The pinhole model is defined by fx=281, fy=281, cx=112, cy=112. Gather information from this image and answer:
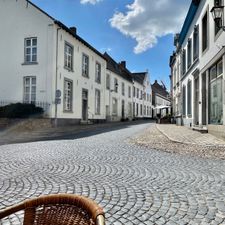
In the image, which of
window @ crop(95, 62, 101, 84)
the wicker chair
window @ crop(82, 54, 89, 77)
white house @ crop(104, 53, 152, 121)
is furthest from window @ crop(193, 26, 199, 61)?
the wicker chair

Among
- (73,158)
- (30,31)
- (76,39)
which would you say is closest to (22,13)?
(30,31)

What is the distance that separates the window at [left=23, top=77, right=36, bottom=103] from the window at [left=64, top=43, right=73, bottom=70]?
2.87m

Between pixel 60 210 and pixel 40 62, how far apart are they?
776 inches

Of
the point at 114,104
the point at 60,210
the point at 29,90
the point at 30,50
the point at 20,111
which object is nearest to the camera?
the point at 60,210

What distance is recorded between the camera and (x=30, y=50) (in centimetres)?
2092

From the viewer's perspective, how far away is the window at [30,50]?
20781 millimetres

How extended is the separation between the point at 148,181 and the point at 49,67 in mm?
16301

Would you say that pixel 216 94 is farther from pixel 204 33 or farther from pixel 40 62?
pixel 40 62

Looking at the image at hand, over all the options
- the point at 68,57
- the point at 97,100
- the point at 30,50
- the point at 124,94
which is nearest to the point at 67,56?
the point at 68,57

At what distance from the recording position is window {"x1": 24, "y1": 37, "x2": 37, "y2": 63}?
20.8 m

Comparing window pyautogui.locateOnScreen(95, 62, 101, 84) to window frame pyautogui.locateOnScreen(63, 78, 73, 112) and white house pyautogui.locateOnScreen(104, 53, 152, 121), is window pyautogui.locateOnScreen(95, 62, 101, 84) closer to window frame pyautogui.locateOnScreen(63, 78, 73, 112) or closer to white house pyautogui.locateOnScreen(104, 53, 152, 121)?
white house pyautogui.locateOnScreen(104, 53, 152, 121)

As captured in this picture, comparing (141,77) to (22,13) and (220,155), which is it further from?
(220,155)

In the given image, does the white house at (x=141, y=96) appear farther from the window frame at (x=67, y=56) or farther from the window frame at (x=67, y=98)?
the window frame at (x=67, y=56)

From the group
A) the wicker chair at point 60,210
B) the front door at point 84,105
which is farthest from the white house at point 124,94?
the wicker chair at point 60,210
